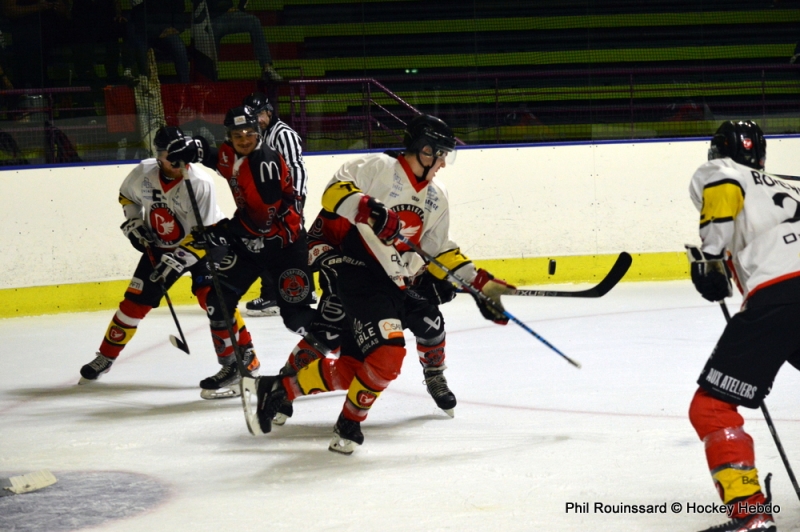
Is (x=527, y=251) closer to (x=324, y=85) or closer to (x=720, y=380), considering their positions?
(x=324, y=85)

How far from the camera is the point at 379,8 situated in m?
8.19

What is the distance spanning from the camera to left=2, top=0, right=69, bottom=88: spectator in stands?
21.8ft

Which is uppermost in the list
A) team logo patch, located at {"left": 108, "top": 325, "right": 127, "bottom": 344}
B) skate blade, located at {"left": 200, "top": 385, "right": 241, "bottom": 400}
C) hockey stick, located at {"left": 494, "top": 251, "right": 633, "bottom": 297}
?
hockey stick, located at {"left": 494, "top": 251, "right": 633, "bottom": 297}

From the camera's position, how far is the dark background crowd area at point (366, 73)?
6.64 meters

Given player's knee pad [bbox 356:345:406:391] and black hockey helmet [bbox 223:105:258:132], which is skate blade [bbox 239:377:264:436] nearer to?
player's knee pad [bbox 356:345:406:391]

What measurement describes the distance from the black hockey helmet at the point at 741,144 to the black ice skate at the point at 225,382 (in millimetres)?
2307

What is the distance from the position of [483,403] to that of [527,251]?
3.39 m

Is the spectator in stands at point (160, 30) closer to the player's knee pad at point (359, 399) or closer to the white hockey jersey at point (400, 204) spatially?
the white hockey jersey at point (400, 204)

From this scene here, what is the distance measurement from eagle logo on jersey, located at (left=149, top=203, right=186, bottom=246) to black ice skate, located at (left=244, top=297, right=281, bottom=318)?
1.94 meters

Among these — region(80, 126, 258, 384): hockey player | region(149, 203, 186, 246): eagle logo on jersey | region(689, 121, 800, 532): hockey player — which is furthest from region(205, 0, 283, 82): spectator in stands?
region(689, 121, 800, 532): hockey player

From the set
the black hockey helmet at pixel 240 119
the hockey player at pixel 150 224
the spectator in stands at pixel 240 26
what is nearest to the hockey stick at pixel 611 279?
the black hockey helmet at pixel 240 119

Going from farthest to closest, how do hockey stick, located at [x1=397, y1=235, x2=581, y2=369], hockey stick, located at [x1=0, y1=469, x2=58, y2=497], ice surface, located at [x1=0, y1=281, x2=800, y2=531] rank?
hockey stick, located at [x1=397, y1=235, x2=581, y2=369]
hockey stick, located at [x1=0, y1=469, x2=58, y2=497]
ice surface, located at [x1=0, y1=281, x2=800, y2=531]


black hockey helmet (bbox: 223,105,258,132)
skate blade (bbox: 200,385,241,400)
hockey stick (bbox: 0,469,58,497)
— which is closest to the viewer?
hockey stick (bbox: 0,469,58,497)

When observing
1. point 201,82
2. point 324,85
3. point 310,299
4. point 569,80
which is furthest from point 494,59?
point 310,299
